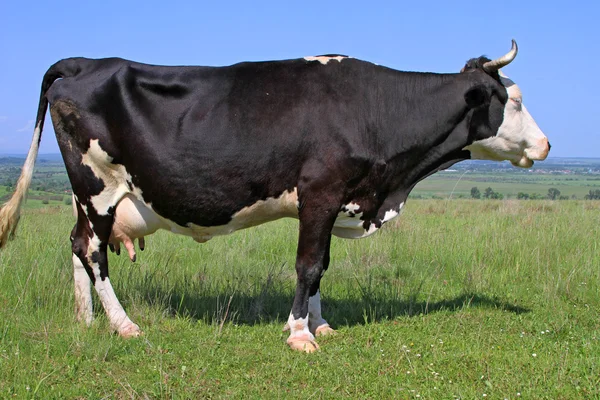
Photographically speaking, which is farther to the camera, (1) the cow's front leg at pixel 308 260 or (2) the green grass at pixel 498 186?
(2) the green grass at pixel 498 186

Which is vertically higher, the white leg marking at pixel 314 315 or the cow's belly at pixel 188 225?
the cow's belly at pixel 188 225

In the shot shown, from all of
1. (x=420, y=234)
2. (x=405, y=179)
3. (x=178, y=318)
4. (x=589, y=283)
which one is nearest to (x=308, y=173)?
(x=405, y=179)

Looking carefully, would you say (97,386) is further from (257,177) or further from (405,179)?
(405,179)

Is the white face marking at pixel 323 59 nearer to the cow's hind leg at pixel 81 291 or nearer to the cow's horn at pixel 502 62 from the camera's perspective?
the cow's horn at pixel 502 62

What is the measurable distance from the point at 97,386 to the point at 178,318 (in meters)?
1.70

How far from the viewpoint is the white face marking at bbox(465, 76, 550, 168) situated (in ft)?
20.5

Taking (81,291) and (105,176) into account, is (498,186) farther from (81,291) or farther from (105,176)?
(105,176)

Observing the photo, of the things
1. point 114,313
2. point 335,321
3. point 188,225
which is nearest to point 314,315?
point 335,321

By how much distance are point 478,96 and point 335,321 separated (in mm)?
2755

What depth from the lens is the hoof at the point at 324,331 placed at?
6.11 m

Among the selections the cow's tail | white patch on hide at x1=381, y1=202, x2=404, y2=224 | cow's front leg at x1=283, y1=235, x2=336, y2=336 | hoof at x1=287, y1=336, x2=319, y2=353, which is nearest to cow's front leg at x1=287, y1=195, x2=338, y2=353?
hoof at x1=287, y1=336, x2=319, y2=353

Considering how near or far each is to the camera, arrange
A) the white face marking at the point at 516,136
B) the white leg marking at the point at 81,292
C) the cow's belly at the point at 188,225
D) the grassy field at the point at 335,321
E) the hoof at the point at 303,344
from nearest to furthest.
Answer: the grassy field at the point at 335,321, the hoof at the point at 303,344, the cow's belly at the point at 188,225, the white leg marking at the point at 81,292, the white face marking at the point at 516,136

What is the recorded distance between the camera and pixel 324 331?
6.14 m

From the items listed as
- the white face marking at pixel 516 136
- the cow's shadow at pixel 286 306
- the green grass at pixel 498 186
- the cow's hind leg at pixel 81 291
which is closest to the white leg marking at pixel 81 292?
the cow's hind leg at pixel 81 291
